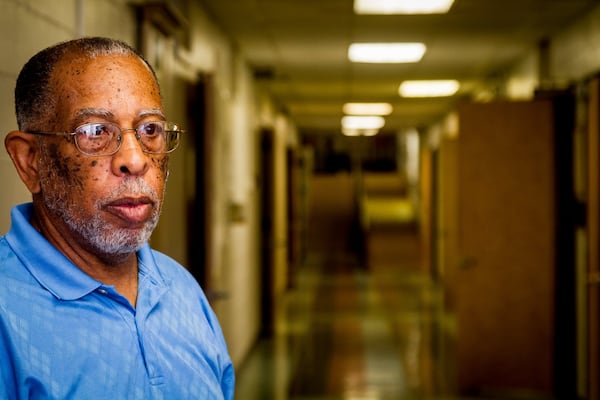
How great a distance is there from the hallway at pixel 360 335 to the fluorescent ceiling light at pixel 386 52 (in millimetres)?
2402

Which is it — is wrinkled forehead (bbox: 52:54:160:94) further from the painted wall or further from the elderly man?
the painted wall

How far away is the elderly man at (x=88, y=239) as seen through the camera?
34.7 inches

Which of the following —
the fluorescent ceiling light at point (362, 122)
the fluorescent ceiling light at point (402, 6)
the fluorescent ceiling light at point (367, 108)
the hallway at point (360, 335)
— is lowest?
the hallway at point (360, 335)

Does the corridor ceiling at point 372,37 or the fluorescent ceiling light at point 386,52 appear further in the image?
the fluorescent ceiling light at point 386,52

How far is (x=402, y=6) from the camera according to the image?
3.96 metres

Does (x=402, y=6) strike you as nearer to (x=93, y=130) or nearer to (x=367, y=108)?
(x=93, y=130)

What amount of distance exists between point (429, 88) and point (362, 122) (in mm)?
3883

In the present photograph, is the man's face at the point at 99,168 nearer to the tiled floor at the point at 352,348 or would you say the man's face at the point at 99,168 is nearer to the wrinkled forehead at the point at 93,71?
the wrinkled forehead at the point at 93,71

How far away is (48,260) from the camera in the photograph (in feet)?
3.08

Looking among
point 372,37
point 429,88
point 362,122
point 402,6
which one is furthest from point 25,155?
point 362,122

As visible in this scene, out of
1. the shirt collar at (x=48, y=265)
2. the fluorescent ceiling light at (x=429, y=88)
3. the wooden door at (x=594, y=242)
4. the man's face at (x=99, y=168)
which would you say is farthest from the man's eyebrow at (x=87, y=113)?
the fluorescent ceiling light at (x=429, y=88)

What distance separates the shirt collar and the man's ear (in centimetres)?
6

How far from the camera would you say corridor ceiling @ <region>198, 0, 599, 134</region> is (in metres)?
4.06

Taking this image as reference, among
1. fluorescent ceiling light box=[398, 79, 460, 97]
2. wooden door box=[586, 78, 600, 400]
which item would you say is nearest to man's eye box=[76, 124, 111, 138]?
wooden door box=[586, 78, 600, 400]
